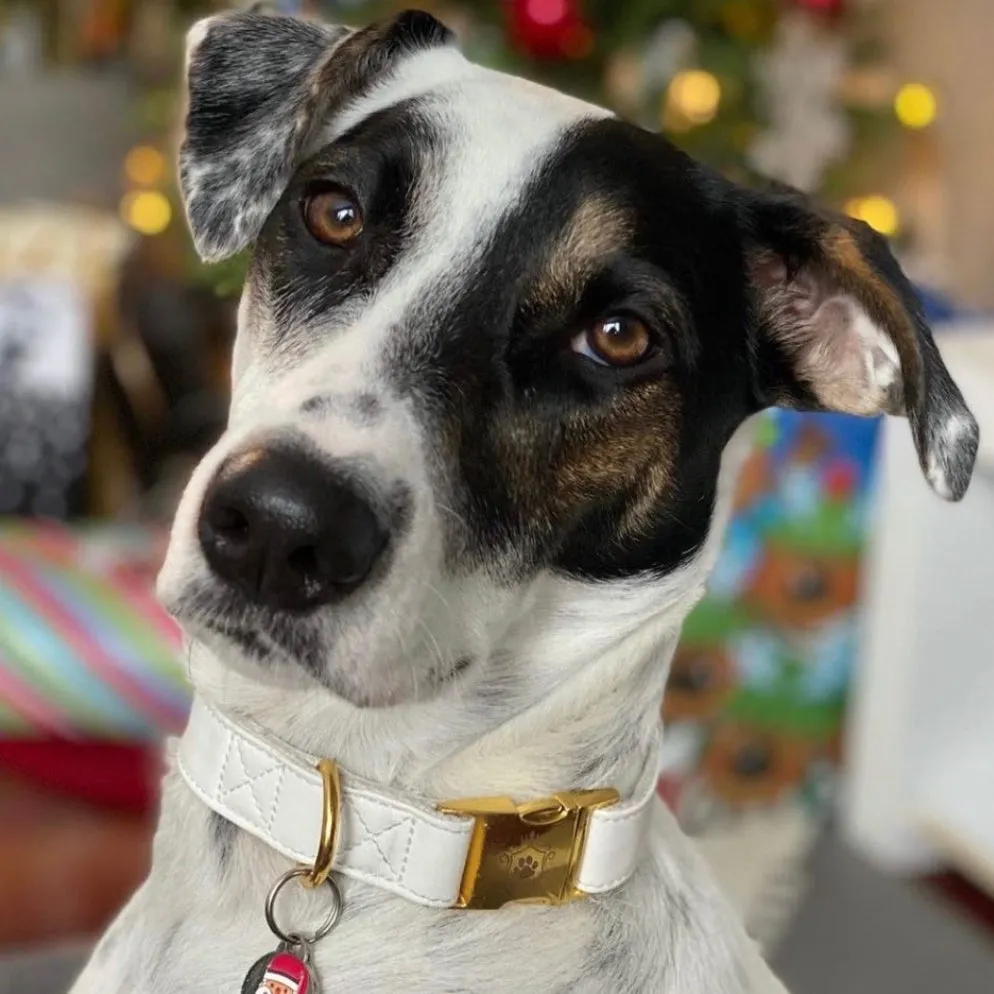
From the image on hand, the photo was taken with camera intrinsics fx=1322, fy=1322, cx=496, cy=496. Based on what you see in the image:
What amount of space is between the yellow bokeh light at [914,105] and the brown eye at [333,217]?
2.87 meters

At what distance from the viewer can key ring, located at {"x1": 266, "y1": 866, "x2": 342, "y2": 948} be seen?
108 cm

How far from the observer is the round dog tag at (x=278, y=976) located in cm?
107

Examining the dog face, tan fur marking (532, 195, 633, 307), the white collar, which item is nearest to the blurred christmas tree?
the dog face

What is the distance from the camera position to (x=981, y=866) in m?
2.51

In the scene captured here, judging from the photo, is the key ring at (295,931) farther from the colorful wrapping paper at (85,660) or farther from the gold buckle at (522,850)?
the colorful wrapping paper at (85,660)

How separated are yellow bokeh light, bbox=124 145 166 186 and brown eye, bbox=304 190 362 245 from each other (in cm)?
260

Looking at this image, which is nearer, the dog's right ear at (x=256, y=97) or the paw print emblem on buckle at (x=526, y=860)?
the paw print emblem on buckle at (x=526, y=860)

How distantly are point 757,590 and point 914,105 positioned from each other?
5.81 feet

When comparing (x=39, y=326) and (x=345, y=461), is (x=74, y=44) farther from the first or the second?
(x=345, y=461)

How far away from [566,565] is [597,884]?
28cm

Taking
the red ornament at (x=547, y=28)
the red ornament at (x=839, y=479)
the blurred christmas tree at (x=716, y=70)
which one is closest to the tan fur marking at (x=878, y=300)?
the red ornament at (x=839, y=479)

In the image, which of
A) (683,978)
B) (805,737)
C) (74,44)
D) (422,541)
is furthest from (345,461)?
(74,44)

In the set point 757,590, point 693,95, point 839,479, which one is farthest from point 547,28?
point 757,590

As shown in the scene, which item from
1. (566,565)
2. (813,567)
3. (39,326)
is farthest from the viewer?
(39,326)
